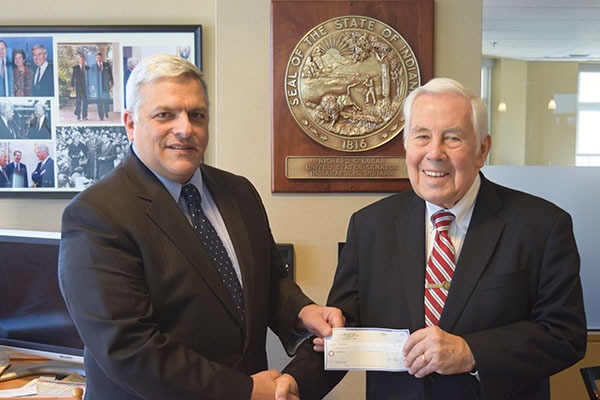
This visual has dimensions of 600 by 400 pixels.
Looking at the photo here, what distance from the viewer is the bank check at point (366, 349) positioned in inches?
60.5

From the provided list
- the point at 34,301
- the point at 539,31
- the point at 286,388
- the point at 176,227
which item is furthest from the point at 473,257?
the point at 539,31

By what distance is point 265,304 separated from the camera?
5.58 feet

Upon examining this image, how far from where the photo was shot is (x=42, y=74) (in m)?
2.97

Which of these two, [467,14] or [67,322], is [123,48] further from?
[467,14]

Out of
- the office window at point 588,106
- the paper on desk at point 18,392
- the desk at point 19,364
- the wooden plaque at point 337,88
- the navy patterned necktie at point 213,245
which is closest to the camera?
the navy patterned necktie at point 213,245

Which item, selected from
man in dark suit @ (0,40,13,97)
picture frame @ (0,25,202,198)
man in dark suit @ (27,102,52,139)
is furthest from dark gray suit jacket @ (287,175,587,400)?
man in dark suit @ (0,40,13,97)

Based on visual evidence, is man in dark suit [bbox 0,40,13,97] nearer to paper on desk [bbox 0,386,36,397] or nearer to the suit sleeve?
paper on desk [bbox 0,386,36,397]

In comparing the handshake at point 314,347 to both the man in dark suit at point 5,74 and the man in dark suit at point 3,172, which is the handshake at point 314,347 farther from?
the man in dark suit at point 5,74

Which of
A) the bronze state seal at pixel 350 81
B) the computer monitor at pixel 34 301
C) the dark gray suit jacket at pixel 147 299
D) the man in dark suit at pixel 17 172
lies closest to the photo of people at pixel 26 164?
the man in dark suit at pixel 17 172

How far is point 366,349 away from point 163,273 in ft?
1.89

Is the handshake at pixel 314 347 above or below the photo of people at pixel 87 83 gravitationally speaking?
below

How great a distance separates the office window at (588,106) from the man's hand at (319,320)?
244 cm

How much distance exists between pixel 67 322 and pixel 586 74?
10.5ft

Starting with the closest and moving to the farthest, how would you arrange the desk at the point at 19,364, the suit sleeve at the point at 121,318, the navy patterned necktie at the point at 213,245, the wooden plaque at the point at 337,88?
the suit sleeve at the point at 121,318, the navy patterned necktie at the point at 213,245, the desk at the point at 19,364, the wooden plaque at the point at 337,88
